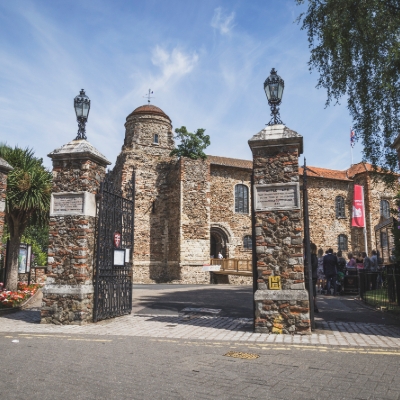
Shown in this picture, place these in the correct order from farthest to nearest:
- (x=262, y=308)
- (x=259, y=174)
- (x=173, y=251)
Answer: (x=173, y=251) < (x=259, y=174) < (x=262, y=308)

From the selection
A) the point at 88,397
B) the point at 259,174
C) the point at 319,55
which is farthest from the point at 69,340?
the point at 319,55

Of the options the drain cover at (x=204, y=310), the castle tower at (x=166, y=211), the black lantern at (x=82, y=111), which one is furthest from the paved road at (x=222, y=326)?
the castle tower at (x=166, y=211)

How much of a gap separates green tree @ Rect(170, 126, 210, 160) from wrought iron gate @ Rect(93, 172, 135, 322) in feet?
60.1

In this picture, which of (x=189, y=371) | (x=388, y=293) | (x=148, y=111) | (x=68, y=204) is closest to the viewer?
(x=189, y=371)

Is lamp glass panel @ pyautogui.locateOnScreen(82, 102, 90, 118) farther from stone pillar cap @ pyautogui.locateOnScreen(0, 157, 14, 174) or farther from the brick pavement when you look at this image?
the brick pavement

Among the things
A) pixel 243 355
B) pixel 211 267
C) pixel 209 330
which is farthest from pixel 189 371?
pixel 211 267

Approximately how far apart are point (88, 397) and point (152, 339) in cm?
309

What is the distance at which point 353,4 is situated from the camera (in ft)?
34.5

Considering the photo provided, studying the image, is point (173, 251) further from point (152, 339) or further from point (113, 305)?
point (152, 339)

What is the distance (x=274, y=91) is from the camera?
8.57m

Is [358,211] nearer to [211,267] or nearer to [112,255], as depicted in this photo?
[211,267]

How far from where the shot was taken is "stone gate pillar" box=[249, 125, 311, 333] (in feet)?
24.6

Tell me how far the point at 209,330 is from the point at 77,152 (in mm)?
5022

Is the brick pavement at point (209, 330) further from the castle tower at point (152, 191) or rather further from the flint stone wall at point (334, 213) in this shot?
the flint stone wall at point (334, 213)
